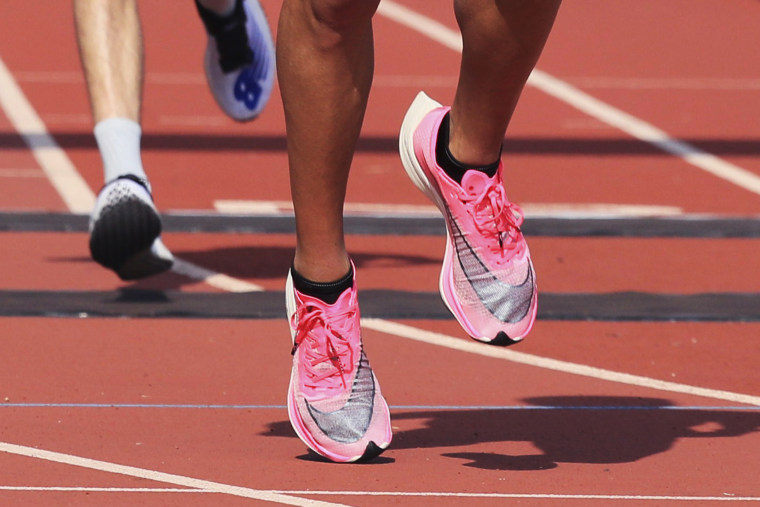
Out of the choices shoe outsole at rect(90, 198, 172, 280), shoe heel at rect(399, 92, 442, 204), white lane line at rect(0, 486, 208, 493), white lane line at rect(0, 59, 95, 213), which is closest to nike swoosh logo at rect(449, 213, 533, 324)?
shoe heel at rect(399, 92, 442, 204)

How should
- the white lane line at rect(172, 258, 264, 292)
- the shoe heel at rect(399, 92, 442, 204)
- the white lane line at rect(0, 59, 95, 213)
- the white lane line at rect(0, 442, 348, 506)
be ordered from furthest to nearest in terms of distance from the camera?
the white lane line at rect(0, 59, 95, 213), the white lane line at rect(172, 258, 264, 292), the shoe heel at rect(399, 92, 442, 204), the white lane line at rect(0, 442, 348, 506)

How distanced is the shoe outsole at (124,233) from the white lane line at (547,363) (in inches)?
25.7

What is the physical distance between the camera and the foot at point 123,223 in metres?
3.53

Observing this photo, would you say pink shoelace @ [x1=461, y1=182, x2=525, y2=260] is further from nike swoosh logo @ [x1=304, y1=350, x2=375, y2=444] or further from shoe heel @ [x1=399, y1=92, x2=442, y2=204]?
nike swoosh logo @ [x1=304, y1=350, x2=375, y2=444]

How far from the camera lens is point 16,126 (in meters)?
8.09

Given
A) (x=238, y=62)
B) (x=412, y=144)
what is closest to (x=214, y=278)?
(x=238, y=62)

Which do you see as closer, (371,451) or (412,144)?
(371,451)

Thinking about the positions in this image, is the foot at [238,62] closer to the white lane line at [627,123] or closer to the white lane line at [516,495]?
the white lane line at [627,123]

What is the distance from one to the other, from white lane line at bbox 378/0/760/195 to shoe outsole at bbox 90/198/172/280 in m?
3.55

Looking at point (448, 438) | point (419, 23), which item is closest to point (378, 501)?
point (448, 438)

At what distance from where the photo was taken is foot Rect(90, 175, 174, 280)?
11.6 feet

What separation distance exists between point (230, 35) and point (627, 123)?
3.86 m

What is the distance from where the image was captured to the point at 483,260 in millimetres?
2834

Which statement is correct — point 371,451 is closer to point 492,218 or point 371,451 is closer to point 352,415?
point 352,415
